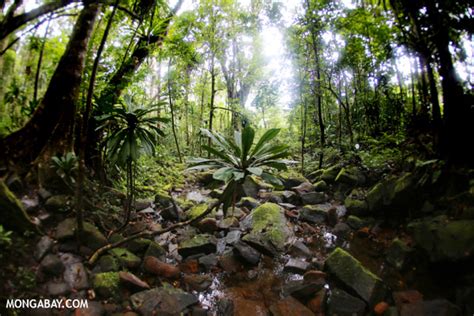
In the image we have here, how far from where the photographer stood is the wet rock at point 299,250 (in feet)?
12.7

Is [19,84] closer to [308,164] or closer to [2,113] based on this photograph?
[2,113]

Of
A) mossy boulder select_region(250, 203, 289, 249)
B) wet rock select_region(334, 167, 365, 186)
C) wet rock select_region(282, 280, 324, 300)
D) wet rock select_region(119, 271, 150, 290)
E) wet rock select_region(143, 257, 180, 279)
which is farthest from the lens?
wet rock select_region(334, 167, 365, 186)

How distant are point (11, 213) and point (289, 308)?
2984mm

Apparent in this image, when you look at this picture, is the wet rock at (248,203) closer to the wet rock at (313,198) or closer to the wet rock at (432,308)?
the wet rock at (313,198)

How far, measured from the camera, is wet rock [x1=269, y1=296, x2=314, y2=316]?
2.61m

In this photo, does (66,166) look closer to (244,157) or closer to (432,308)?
(244,157)

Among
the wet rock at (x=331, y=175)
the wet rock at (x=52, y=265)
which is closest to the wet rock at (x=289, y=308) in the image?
the wet rock at (x=52, y=265)

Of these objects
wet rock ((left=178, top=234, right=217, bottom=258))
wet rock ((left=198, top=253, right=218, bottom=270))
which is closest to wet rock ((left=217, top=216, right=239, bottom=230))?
wet rock ((left=178, top=234, right=217, bottom=258))

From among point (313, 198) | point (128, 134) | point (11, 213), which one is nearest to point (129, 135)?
point (128, 134)

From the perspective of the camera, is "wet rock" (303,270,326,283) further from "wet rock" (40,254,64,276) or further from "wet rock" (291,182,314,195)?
"wet rock" (291,182,314,195)

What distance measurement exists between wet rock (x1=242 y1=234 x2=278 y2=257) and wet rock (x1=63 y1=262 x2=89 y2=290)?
2.14m

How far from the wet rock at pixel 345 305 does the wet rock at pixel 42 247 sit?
9.96 feet

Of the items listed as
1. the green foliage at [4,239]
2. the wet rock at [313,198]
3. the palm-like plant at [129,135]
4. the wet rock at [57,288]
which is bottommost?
the wet rock at [57,288]

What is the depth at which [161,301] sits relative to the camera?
101 inches
